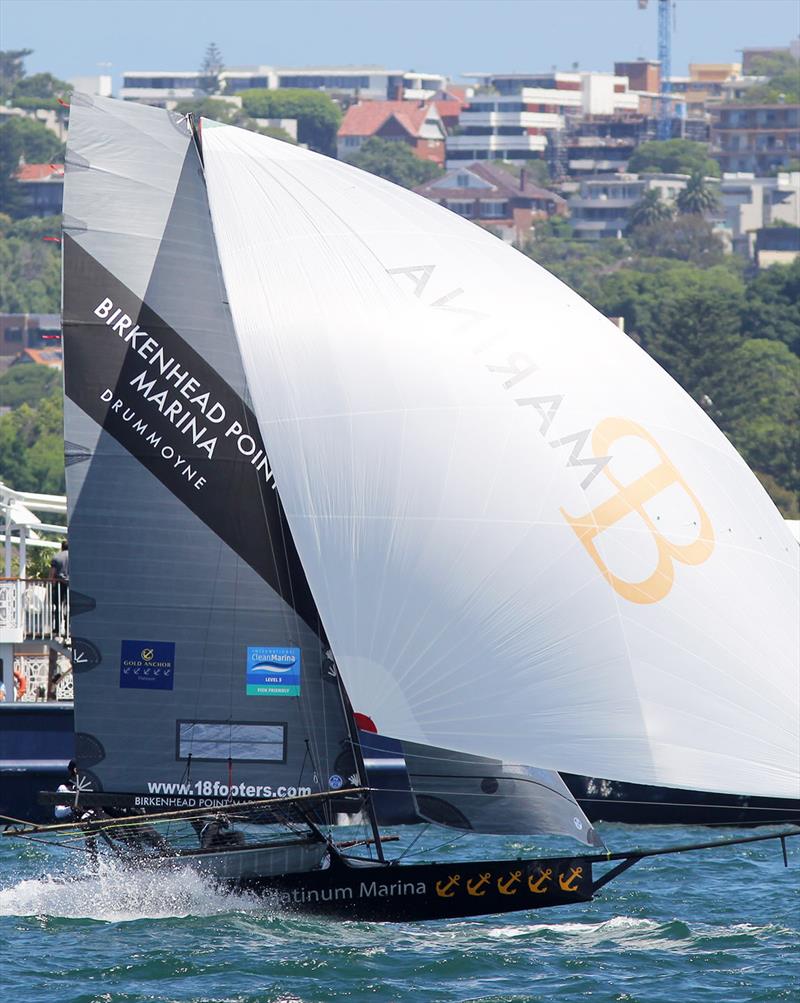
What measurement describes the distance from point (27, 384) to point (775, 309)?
144ft

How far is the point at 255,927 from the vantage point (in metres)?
15.6

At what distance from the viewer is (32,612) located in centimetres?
2375

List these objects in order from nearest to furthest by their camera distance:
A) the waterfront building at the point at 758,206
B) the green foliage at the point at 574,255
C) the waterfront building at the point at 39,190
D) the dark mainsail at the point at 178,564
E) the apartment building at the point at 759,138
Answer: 1. the dark mainsail at the point at 178,564
2. the green foliage at the point at 574,255
3. the waterfront building at the point at 758,206
4. the waterfront building at the point at 39,190
5. the apartment building at the point at 759,138

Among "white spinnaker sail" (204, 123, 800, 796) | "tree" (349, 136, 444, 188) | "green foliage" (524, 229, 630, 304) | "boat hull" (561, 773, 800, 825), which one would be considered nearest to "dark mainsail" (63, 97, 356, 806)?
"white spinnaker sail" (204, 123, 800, 796)

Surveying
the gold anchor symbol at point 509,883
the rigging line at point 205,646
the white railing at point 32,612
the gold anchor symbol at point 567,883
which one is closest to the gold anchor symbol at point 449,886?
the gold anchor symbol at point 509,883

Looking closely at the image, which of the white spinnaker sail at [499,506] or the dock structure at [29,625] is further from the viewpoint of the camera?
the dock structure at [29,625]

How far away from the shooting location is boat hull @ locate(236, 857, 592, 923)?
1526 centimetres

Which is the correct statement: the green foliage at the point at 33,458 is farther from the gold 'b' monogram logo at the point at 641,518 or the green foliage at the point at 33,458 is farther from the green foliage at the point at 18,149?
the green foliage at the point at 18,149

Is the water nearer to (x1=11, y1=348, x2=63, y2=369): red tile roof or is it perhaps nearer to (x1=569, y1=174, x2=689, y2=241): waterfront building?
(x1=11, y1=348, x2=63, y2=369): red tile roof

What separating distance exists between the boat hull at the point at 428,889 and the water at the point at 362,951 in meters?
0.13

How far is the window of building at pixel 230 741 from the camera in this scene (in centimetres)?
1593

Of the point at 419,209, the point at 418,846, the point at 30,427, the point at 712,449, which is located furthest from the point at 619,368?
the point at 30,427

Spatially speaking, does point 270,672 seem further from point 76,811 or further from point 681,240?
point 681,240

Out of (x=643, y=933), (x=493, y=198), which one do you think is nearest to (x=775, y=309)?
(x=643, y=933)
